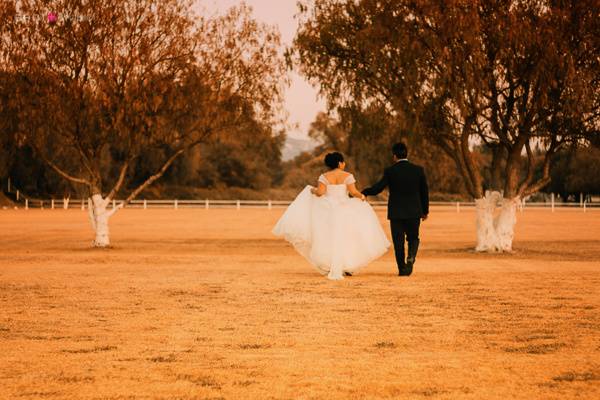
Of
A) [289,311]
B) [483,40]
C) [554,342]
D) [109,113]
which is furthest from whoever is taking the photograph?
[109,113]

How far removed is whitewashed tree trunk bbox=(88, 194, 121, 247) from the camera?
31250mm

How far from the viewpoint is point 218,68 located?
3206 centimetres

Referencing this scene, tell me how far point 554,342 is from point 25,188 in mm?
91994

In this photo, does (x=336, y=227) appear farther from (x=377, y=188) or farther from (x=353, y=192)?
(x=377, y=188)

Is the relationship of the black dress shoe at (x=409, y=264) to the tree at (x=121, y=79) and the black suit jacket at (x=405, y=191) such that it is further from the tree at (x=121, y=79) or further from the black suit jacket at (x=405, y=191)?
the tree at (x=121, y=79)

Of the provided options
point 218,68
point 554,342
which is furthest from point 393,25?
point 554,342

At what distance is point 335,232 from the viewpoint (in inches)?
681

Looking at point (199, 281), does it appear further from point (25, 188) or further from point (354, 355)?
point (25, 188)

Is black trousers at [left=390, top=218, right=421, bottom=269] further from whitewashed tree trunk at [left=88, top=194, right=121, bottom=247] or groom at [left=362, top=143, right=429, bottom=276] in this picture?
whitewashed tree trunk at [left=88, top=194, right=121, bottom=247]

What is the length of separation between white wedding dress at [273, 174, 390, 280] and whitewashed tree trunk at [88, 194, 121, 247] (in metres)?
14.5

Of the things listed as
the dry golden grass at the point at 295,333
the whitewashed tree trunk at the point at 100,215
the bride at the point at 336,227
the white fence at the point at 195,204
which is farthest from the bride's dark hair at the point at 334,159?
the white fence at the point at 195,204

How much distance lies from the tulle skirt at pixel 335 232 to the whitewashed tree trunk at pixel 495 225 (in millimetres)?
12731

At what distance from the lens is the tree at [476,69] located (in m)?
26.8

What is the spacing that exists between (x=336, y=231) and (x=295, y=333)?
259 inches
